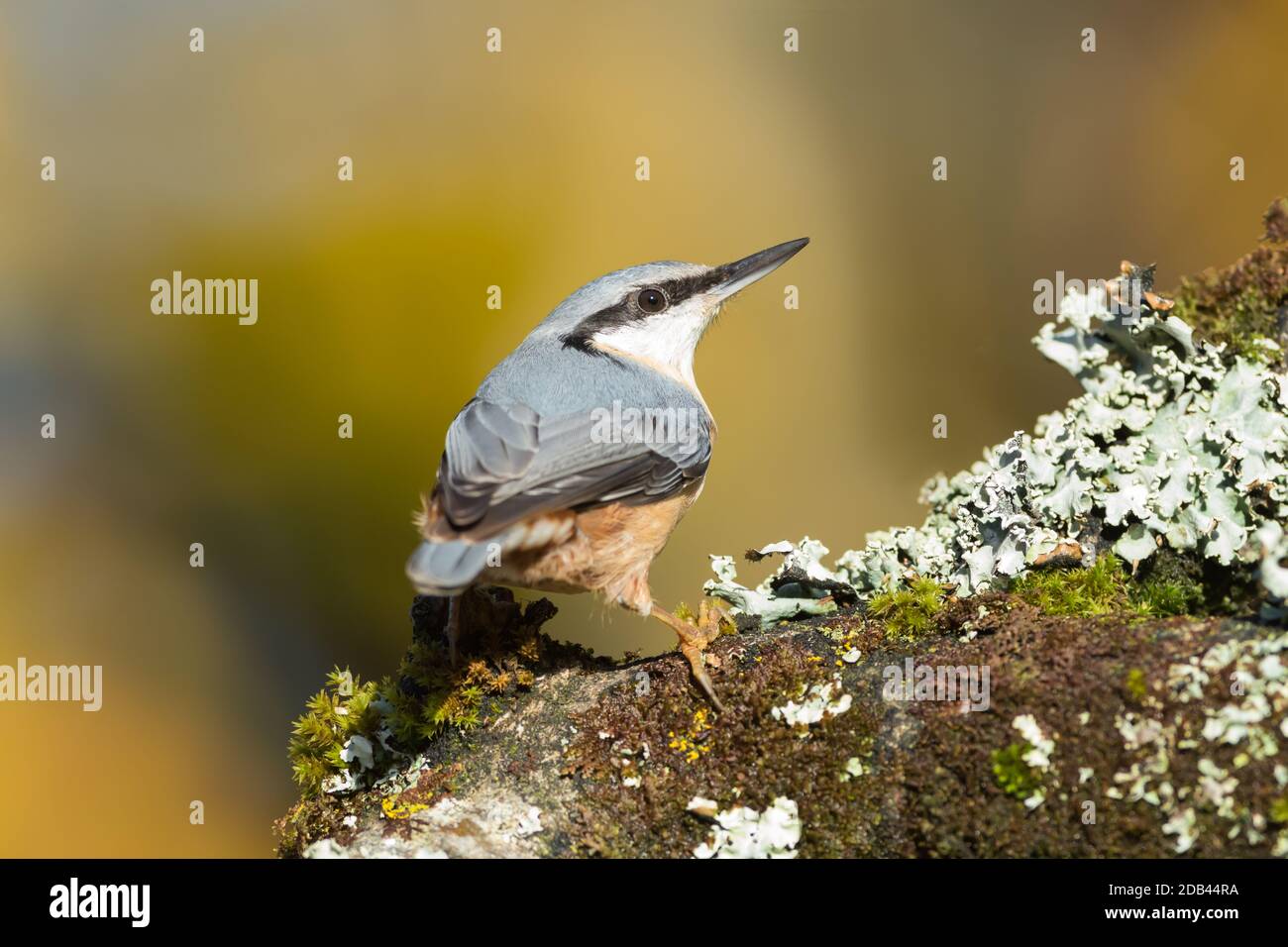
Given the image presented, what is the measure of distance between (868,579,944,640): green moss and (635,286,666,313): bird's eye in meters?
1.83

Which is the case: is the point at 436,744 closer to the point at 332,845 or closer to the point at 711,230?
the point at 332,845

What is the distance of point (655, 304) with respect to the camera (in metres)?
4.19

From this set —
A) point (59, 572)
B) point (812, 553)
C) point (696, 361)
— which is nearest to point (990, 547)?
point (812, 553)

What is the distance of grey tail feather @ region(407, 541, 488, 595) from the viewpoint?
258 cm

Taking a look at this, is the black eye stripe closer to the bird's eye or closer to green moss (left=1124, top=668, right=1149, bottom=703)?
the bird's eye

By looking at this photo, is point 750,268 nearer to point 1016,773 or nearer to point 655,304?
point 655,304

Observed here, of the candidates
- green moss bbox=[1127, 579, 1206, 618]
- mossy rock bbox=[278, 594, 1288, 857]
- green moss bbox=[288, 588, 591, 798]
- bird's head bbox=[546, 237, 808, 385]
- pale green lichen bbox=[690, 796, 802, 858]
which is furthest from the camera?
bird's head bbox=[546, 237, 808, 385]

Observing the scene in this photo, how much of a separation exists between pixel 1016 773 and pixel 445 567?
143cm

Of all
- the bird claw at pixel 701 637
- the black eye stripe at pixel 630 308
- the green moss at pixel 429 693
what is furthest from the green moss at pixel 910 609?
the black eye stripe at pixel 630 308

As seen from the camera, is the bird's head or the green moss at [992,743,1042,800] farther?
the bird's head

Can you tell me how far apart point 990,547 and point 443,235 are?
3.16 m

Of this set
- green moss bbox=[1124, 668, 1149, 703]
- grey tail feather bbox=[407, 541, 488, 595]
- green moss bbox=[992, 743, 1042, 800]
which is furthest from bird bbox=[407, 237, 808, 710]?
green moss bbox=[1124, 668, 1149, 703]

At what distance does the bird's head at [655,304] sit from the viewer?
4.08 metres

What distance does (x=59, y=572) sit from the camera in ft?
16.6
